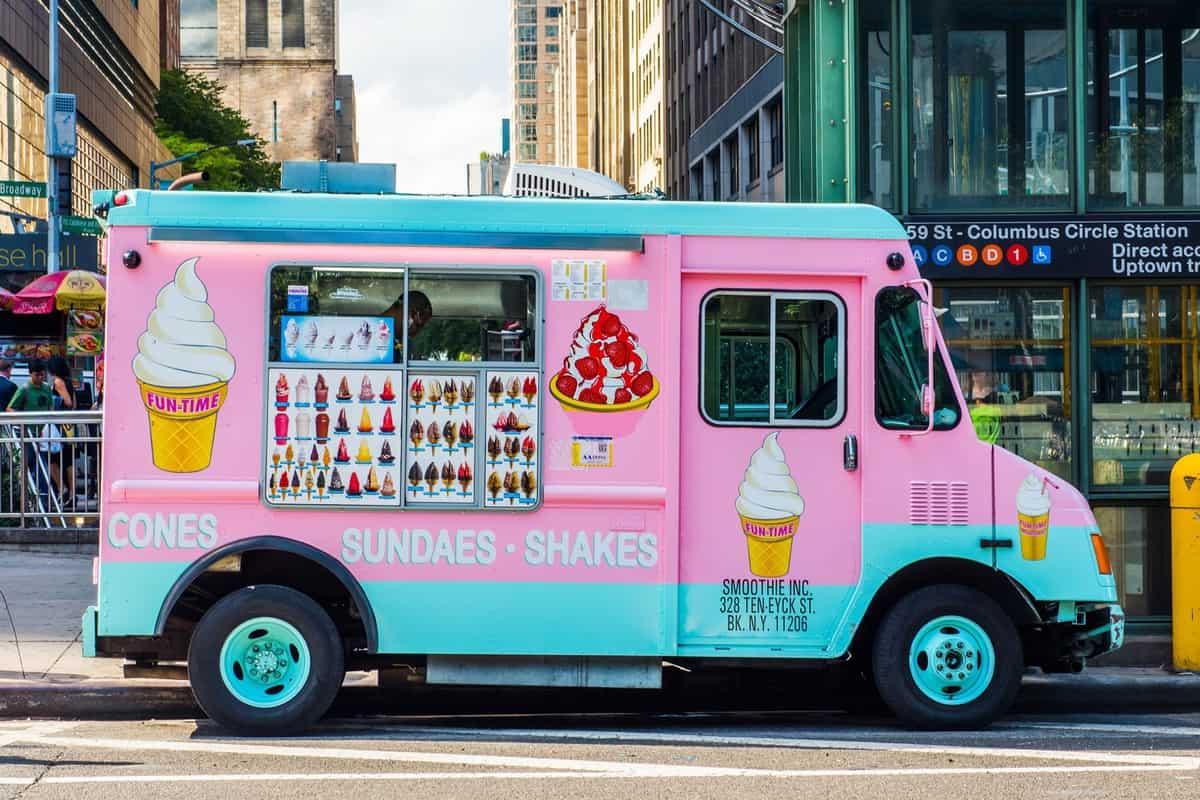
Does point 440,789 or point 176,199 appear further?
point 176,199

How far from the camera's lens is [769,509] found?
29.5ft

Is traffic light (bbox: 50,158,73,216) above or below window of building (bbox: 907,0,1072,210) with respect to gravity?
above

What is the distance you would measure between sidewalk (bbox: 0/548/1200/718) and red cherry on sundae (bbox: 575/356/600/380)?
2.26 meters

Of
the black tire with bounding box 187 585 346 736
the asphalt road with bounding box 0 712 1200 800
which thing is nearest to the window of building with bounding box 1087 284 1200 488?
the asphalt road with bounding box 0 712 1200 800

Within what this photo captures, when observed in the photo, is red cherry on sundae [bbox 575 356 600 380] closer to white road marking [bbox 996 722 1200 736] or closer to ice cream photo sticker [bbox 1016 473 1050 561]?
ice cream photo sticker [bbox 1016 473 1050 561]

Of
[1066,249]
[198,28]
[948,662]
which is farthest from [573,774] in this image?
[198,28]

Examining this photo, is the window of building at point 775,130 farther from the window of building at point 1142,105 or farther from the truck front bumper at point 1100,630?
the truck front bumper at point 1100,630

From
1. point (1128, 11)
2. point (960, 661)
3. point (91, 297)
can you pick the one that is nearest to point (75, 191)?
point (91, 297)

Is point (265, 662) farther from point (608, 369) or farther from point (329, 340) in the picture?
point (608, 369)

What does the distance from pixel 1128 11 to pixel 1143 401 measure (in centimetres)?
304

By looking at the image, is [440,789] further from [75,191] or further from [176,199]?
[75,191]

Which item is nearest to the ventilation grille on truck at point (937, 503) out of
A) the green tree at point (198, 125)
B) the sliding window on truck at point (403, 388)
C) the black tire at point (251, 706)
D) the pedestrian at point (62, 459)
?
the sliding window on truck at point (403, 388)

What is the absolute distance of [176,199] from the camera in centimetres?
880

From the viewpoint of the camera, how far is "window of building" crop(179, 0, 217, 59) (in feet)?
485
